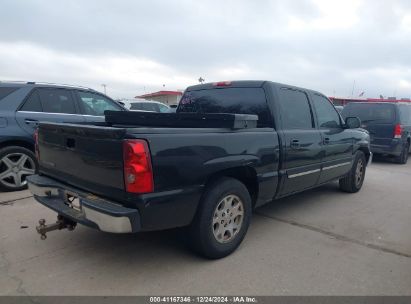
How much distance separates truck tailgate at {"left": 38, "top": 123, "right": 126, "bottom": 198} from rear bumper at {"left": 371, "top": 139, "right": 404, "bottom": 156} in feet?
29.1

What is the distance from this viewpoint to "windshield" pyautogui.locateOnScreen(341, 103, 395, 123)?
9.70 m

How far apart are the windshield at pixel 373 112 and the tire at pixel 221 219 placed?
7.64 metres

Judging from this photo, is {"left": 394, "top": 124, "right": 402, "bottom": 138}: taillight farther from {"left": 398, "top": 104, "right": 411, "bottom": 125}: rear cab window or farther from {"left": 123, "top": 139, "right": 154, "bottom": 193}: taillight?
{"left": 123, "top": 139, "right": 154, "bottom": 193}: taillight

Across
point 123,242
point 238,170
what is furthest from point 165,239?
point 238,170

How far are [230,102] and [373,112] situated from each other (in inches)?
276

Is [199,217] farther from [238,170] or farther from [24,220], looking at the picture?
[24,220]

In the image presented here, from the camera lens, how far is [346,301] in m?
2.79

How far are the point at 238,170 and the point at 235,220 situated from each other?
510 millimetres

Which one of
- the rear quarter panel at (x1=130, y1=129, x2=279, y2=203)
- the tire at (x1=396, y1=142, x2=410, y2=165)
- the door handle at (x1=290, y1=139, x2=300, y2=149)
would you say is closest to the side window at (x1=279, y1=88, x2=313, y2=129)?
the door handle at (x1=290, y1=139, x2=300, y2=149)

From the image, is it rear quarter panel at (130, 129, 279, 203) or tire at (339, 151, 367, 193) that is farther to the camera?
tire at (339, 151, 367, 193)

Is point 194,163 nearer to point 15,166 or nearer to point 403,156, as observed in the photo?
point 15,166

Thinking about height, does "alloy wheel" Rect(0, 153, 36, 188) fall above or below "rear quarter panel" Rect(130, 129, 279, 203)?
below

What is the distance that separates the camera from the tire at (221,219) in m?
3.20

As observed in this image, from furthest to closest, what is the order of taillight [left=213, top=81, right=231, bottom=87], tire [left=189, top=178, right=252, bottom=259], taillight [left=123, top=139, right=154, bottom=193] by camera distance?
taillight [left=213, top=81, right=231, bottom=87]
tire [left=189, top=178, right=252, bottom=259]
taillight [left=123, top=139, right=154, bottom=193]
